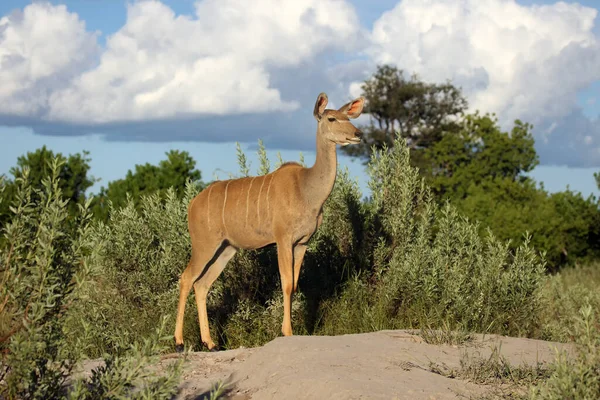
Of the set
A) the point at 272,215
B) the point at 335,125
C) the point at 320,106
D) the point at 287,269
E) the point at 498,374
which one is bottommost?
the point at 498,374

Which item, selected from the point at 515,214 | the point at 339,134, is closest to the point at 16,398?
the point at 339,134

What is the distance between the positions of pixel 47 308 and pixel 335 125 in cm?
425

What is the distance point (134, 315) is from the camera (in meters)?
9.59

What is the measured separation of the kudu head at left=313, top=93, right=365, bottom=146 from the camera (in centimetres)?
804

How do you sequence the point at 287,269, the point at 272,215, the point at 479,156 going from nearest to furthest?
the point at 287,269 < the point at 272,215 < the point at 479,156

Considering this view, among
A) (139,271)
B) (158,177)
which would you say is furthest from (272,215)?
(158,177)

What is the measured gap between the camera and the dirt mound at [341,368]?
209 inches

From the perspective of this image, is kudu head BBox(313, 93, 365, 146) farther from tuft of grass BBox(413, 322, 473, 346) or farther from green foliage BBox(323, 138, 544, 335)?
tuft of grass BBox(413, 322, 473, 346)

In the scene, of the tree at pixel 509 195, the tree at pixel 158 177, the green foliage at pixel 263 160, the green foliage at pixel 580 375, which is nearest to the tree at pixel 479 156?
the tree at pixel 509 195

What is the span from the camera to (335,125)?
8.13 meters

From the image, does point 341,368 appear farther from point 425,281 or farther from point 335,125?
point 425,281

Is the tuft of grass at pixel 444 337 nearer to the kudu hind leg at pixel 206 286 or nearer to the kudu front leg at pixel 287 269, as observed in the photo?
the kudu front leg at pixel 287 269

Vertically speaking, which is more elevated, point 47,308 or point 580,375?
point 47,308

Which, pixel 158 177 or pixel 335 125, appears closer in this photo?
pixel 335 125
